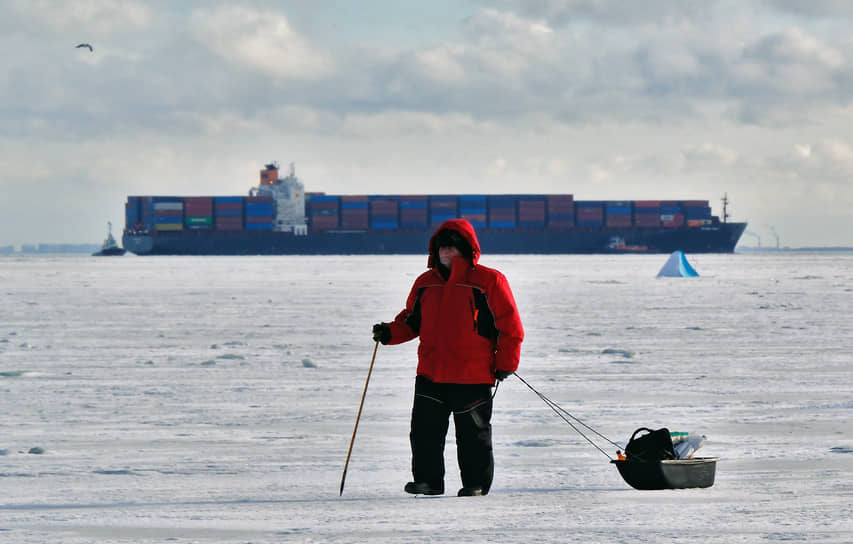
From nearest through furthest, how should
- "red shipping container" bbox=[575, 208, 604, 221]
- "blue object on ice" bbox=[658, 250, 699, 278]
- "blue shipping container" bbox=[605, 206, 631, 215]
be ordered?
1. "blue object on ice" bbox=[658, 250, 699, 278]
2. "red shipping container" bbox=[575, 208, 604, 221]
3. "blue shipping container" bbox=[605, 206, 631, 215]

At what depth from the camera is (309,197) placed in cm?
9912

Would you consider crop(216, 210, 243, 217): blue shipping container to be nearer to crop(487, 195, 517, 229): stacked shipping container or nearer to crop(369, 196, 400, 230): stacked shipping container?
crop(369, 196, 400, 230): stacked shipping container

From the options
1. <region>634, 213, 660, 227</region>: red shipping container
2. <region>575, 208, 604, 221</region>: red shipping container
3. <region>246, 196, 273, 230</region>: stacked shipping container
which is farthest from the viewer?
<region>575, 208, 604, 221</region>: red shipping container

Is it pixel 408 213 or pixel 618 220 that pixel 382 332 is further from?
pixel 618 220

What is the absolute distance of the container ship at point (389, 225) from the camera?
3812 inches

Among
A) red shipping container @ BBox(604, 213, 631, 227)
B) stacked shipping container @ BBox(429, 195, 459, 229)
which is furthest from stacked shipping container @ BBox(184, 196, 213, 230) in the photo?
red shipping container @ BBox(604, 213, 631, 227)

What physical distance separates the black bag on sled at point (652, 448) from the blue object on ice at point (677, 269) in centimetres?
3307

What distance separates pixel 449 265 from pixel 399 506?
0.97 meters

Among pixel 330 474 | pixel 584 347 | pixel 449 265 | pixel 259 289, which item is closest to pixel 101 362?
pixel 584 347

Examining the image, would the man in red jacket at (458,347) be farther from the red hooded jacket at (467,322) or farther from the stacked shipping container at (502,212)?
the stacked shipping container at (502,212)

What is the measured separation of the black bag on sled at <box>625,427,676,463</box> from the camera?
4.39 metres

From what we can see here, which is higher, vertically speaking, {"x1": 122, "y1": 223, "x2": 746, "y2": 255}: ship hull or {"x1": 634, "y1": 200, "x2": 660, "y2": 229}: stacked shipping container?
{"x1": 634, "y1": 200, "x2": 660, "y2": 229}: stacked shipping container

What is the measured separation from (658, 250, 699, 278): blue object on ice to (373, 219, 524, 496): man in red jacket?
109ft

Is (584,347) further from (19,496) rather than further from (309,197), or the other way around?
(309,197)
